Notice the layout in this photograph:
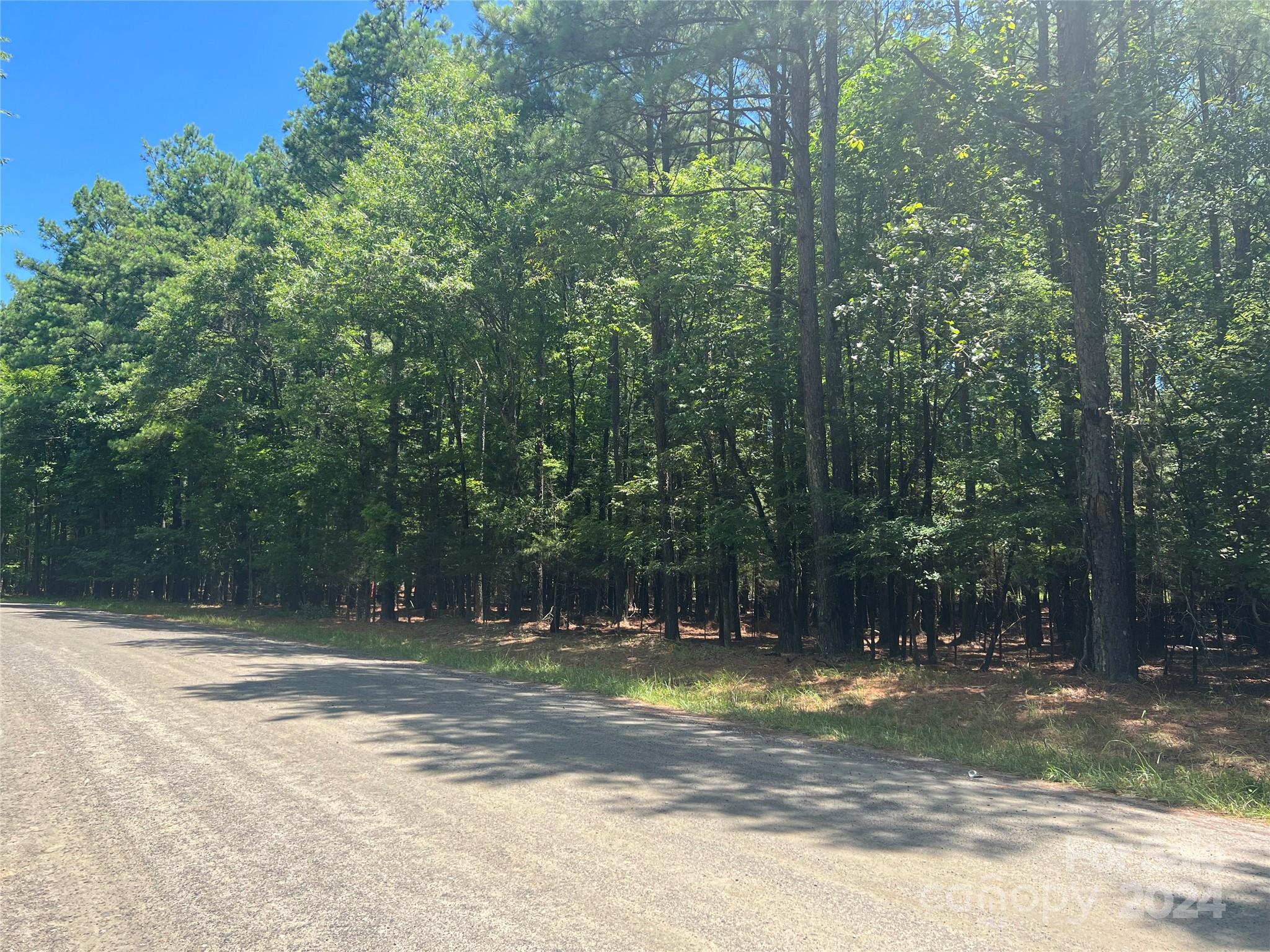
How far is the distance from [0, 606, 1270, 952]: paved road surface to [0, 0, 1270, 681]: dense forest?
7.37m

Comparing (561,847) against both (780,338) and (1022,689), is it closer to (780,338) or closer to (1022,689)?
(1022,689)

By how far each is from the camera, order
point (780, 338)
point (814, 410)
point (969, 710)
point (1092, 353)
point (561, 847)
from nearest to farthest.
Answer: point (561, 847) < point (969, 710) < point (1092, 353) < point (814, 410) < point (780, 338)

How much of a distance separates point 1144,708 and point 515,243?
1861 centimetres

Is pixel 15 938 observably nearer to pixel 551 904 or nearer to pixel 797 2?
pixel 551 904

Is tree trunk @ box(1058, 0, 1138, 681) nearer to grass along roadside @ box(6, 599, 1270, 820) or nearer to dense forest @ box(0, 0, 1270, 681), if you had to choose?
dense forest @ box(0, 0, 1270, 681)

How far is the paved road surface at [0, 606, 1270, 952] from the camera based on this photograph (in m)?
3.84

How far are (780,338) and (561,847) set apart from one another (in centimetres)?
1411

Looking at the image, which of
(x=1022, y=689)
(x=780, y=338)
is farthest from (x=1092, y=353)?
(x=780, y=338)

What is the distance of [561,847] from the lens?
490 centimetres

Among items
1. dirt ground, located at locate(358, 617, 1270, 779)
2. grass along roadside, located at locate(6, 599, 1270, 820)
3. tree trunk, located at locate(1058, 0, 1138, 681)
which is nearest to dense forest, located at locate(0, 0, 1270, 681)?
tree trunk, located at locate(1058, 0, 1138, 681)

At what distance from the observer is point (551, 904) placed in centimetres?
405

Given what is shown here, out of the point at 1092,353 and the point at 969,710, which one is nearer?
the point at 969,710

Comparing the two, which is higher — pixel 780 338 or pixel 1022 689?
pixel 780 338

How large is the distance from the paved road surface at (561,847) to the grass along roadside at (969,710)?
3.17 feet
